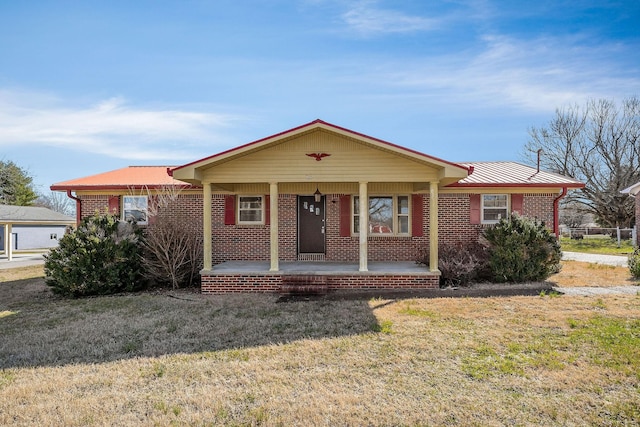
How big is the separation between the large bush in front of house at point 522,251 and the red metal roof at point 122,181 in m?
9.12

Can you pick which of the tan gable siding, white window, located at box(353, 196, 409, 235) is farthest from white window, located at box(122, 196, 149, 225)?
white window, located at box(353, 196, 409, 235)

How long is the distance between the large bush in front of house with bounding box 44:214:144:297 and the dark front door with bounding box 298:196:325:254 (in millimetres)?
4701

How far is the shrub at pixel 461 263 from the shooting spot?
970 cm

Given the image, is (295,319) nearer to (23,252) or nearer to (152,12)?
(152,12)

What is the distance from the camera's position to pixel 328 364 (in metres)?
4.57

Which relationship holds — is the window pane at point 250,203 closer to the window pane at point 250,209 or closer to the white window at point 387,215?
the window pane at point 250,209

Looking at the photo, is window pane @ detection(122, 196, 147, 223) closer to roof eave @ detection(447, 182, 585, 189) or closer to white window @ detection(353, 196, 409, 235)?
white window @ detection(353, 196, 409, 235)

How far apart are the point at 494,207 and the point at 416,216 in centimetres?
240

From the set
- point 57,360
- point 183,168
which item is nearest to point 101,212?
point 183,168

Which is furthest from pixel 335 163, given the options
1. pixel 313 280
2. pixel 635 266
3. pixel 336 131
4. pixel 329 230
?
pixel 635 266

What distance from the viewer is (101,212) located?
11.8m

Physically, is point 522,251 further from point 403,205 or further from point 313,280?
point 313,280

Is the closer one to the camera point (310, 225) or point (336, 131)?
point (336, 131)

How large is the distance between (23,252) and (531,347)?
2944 centimetres
